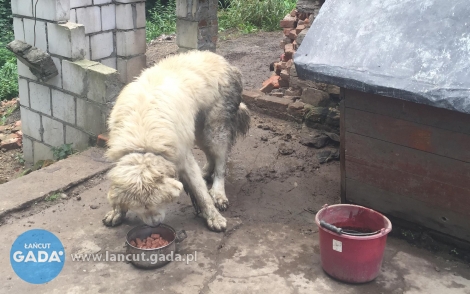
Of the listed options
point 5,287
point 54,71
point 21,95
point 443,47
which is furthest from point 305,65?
point 21,95

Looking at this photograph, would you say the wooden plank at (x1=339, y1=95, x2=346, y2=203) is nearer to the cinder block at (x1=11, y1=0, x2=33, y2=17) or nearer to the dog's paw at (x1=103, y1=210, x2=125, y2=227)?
the dog's paw at (x1=103, y1=210, x2=125, y2=227)

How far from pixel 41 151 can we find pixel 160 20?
7700mm

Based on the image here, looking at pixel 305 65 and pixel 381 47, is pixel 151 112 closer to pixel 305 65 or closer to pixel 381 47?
pixel 305 65

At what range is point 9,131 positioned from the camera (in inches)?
334

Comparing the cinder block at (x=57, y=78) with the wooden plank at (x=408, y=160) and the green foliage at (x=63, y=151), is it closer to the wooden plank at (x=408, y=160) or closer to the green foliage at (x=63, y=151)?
the green foliage at (x=63, y=151)

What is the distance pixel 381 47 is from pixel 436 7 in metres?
0.49

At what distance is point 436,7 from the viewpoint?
12.6 ft

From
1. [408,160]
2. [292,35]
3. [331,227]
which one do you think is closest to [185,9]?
[292,35]

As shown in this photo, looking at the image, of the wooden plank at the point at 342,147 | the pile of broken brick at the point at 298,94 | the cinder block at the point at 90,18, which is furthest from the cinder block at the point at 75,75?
the wooden plank at the point at 342,147

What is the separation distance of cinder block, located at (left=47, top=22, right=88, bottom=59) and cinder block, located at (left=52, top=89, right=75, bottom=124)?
0.50 metres

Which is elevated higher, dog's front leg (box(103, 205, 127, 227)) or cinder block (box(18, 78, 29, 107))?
cinder block (box(18, 78, 29, 107))

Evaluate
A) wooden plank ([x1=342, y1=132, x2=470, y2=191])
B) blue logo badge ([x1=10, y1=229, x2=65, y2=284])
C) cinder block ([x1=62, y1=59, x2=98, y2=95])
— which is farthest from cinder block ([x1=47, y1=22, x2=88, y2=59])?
wooden plank ([x1=342, y1=132, x2=470, y2=191])

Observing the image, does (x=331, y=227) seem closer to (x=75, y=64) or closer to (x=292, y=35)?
(x=75, y=64)

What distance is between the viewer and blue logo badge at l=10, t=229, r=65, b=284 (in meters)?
3.84
